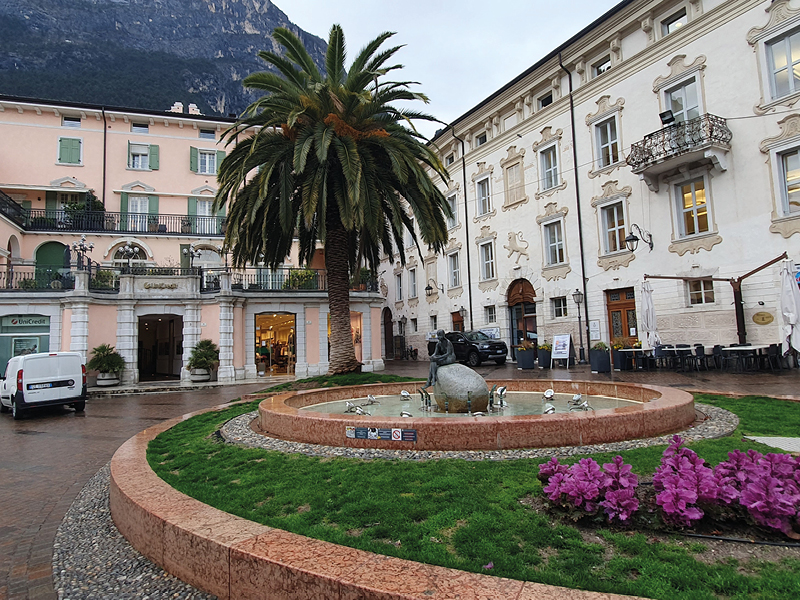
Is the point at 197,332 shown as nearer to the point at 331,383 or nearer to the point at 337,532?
the point at 331,383

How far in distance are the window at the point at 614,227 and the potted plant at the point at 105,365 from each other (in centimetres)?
2368

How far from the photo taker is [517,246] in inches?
1094

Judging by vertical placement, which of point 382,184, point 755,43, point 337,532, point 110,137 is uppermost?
point 110,137

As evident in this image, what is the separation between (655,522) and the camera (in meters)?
3.40

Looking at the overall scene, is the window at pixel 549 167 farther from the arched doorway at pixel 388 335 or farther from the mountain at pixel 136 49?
the mountain at pixel 136 49

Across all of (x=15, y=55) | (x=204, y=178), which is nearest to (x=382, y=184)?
(x=204, y=178)

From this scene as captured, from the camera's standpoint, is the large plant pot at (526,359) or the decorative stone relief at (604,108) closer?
the decorative stone relief at (604,108)

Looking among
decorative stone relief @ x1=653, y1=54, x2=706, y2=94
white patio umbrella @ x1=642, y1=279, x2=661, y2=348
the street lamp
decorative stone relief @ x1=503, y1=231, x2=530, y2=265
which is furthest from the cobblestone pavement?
decorative stone relief @ x1=653, y1=54, x2=706, y2=94

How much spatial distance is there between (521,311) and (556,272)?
3.69 metres

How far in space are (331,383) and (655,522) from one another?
38.8ft

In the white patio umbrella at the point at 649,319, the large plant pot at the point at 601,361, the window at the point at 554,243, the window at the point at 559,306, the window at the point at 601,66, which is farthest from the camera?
the window at the point at 554,243

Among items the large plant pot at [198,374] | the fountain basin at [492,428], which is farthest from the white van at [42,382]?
the fountain basin at [492,428]

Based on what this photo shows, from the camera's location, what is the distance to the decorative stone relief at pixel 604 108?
21844mm

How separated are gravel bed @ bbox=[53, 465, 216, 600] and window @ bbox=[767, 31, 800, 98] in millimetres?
21921
